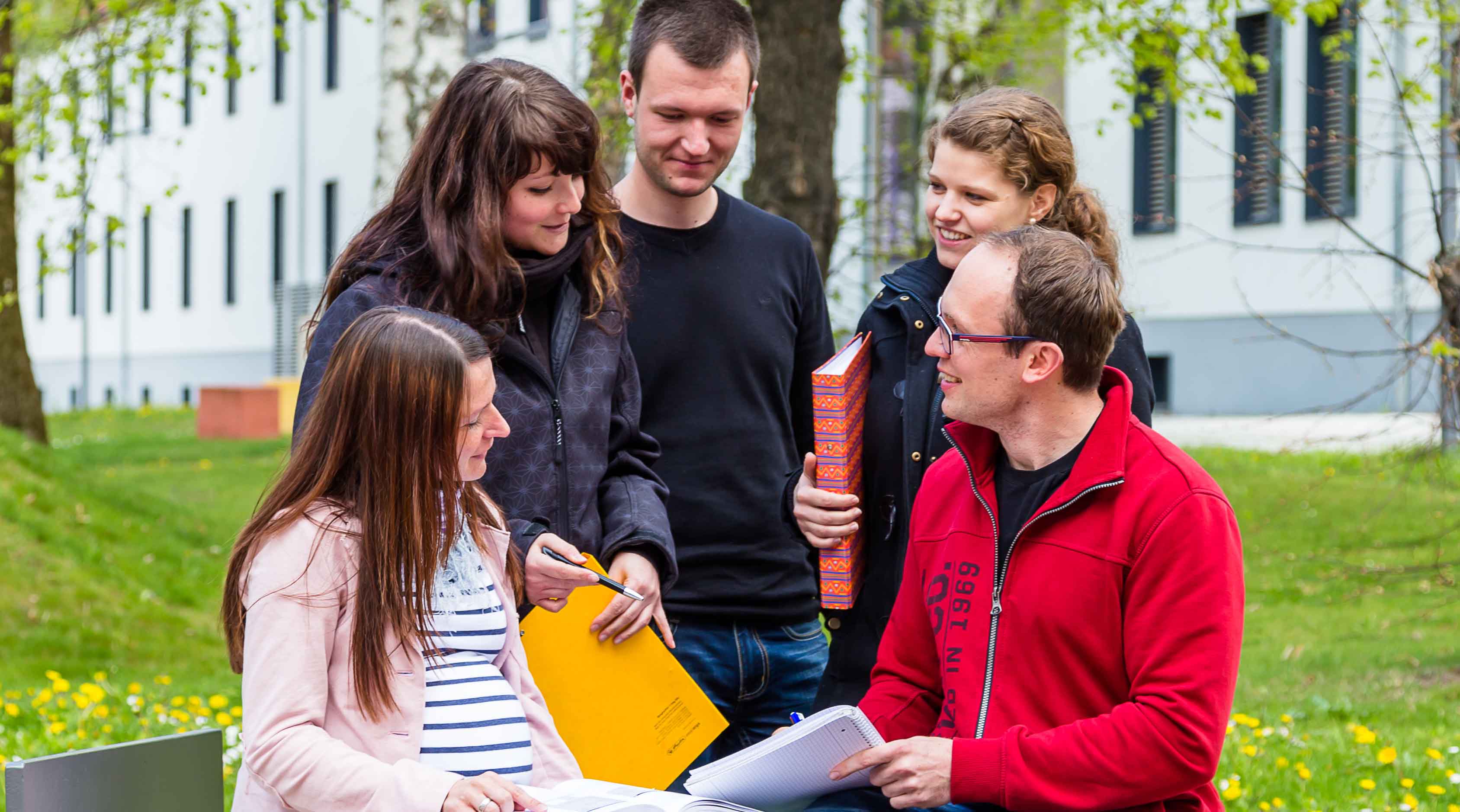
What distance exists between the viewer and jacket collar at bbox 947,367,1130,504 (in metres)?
2.46

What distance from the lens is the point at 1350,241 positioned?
18.0m

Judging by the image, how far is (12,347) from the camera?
13.3m

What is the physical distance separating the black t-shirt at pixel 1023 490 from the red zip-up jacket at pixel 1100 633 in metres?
0.02

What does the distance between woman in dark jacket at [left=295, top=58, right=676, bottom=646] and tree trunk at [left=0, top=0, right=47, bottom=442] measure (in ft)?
36.5

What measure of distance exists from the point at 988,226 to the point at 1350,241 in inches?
650

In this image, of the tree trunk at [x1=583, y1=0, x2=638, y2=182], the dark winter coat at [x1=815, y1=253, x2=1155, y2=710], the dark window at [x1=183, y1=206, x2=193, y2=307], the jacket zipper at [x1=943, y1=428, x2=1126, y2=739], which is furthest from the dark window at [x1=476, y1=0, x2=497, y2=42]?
the jacket zipper at [x1=943, y1=428, x2=1126, y2=739]

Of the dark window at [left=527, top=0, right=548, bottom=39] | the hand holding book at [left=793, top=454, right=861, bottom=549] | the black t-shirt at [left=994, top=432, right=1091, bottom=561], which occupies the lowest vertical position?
the hand holding book at [left=793, top=454, right=861, bottom=549]

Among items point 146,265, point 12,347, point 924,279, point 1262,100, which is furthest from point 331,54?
point 924,279

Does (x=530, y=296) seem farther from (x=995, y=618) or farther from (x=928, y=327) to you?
(x=995, y=618)

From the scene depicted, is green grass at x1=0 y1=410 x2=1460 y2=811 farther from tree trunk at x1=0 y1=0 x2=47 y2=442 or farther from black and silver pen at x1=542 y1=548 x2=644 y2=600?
black and silver pen at x1=542 y1=548 x2=644 y2=600

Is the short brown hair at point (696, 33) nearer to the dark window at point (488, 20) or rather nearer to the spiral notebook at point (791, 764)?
the spiral notebook at point (791, 764)

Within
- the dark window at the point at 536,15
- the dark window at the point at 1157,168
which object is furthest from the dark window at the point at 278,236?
the dark window at the point at 1157,168

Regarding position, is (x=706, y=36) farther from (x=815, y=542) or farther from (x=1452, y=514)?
(x=1452, y=514)

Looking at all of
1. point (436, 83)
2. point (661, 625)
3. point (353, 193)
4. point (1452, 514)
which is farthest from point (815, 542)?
point (353, 193)
